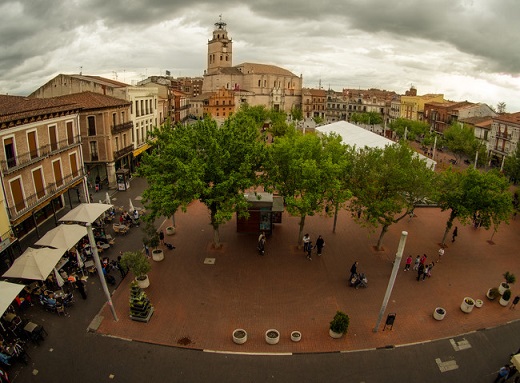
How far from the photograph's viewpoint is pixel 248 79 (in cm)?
12275

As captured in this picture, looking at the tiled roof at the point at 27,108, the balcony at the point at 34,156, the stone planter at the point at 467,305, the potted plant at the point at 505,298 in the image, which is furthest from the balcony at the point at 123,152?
the potted plant at the point at 505,298

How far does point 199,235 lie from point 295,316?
11.2m

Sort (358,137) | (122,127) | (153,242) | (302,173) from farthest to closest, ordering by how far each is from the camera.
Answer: (358,137)
(122,127)
(153,242)
(302,173)

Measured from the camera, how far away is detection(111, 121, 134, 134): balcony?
121 feet

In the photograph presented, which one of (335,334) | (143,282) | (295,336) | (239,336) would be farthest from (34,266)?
(335,334)

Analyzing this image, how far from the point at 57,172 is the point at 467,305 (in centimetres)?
2934

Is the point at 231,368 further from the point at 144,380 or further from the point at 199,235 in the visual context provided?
the point at 199,235

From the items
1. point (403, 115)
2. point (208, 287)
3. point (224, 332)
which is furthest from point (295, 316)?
point (403, 115)

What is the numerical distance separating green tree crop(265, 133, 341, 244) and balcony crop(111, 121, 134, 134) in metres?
21.8

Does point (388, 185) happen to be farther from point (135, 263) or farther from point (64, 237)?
point (64, 237)

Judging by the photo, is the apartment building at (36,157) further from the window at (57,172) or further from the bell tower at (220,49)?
the bell tower at (220,49)

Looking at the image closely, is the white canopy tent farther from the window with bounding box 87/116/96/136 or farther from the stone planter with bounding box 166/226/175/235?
the window with bounding box 87/116/96/136

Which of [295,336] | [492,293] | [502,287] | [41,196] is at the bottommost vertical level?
[295,336]

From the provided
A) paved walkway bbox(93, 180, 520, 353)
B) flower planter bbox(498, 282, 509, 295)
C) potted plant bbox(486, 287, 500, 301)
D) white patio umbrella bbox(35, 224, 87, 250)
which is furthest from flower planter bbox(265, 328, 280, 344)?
flower planter bbox(498, 282, 509, 295)
